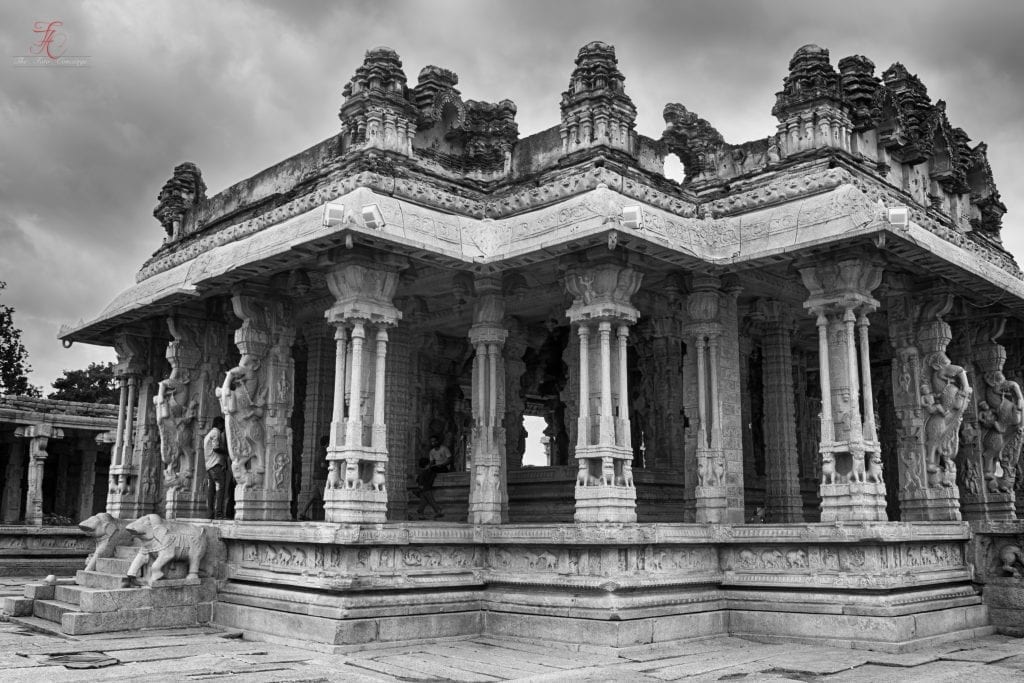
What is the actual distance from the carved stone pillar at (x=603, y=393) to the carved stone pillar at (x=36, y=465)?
20.7 meters

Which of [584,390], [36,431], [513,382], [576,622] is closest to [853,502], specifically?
[584,390]

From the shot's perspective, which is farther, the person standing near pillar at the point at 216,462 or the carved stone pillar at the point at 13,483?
the carved stone pillar at the point at 13,483

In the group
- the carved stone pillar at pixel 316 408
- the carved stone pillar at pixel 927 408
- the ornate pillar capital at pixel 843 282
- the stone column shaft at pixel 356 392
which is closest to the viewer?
the stone column shaft at pixel 356 392

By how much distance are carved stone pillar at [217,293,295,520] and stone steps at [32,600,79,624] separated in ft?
7.81

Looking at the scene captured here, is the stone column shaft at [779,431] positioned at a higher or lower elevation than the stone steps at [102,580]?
higher

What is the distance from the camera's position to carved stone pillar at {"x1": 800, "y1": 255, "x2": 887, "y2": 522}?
11.7 m

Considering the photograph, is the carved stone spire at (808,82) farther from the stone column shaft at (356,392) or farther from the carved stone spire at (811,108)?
the stone column shaft at (356,392)

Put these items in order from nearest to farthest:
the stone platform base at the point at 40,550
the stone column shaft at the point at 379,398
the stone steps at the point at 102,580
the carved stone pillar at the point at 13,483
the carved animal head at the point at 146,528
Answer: the stone column shaft at the point at 379,398 < the stone steps at the point at 102,580 < the carved animal head at the point at 146,528 < the stone platform base at the point at 40,550 < the carved stone pillar at the point at 13,483

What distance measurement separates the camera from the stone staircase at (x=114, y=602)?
1184 cm

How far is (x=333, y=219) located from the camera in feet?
37.2

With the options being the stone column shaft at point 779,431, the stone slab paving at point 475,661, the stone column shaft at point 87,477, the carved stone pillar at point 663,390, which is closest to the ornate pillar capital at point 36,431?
the stone column shaft at point 87,477

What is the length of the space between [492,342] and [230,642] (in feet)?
16.9

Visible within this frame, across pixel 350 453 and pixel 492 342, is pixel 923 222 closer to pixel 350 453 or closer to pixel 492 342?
pixel 492 342

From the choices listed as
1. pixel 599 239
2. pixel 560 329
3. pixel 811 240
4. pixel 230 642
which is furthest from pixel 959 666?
pixel 560 329
